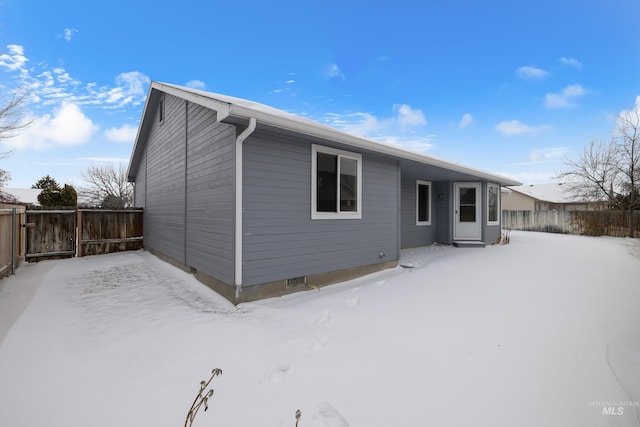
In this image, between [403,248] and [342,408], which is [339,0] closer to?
[403,248]

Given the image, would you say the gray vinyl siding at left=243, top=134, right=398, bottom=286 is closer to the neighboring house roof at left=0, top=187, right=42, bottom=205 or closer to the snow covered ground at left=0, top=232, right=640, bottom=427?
the snow covered ground at left=0, top=232, right=640, bottom=427

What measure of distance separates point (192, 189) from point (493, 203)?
10.5 metres

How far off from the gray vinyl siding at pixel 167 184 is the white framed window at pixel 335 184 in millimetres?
3174

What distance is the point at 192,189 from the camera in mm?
5930

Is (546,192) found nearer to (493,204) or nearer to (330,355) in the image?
(493,204)

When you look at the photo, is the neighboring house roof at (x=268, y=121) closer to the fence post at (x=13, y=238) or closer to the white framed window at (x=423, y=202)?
the white framed window at (x=423, y=202)

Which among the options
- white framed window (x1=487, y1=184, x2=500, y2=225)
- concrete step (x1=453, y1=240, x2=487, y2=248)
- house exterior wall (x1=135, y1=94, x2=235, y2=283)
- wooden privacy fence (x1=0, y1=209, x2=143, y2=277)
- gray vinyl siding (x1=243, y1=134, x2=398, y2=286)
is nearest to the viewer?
gray vinyl siding (x1=243, y1=134, x2=398, y2=286)

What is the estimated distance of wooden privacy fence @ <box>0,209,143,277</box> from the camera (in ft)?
22.5

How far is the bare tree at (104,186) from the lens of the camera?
22062 mm

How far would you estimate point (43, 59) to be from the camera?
9906 mm

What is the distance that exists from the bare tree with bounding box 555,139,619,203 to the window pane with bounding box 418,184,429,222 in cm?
1460

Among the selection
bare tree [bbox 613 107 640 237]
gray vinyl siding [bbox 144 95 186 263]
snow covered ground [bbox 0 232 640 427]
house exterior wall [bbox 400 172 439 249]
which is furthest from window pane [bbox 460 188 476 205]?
bare tree [bbox 613 107 640 237]

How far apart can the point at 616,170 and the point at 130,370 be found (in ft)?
80.0

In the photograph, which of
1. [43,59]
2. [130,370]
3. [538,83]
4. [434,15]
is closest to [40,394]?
[130,370]
